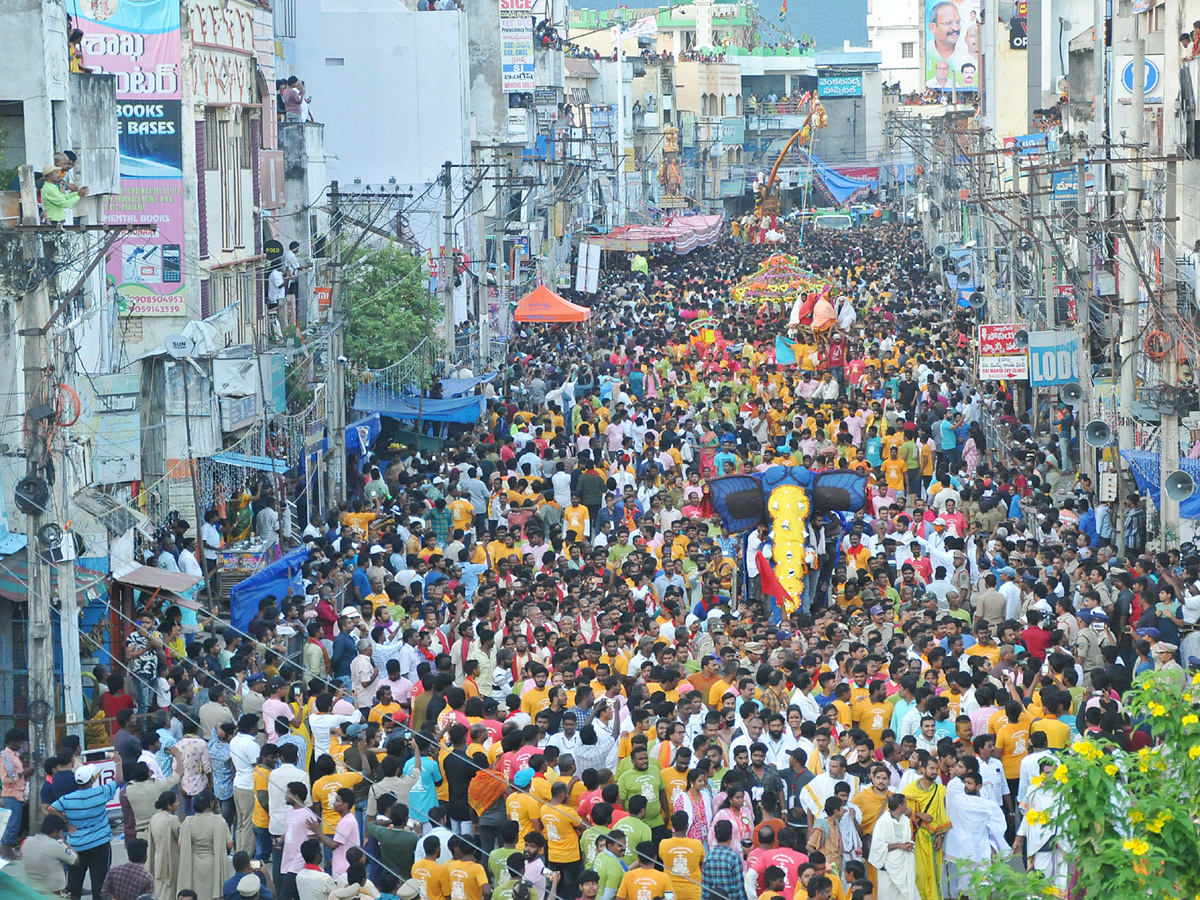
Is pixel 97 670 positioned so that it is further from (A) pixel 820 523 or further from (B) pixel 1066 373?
(B) pixel 1066 373

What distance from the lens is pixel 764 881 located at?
32.5ft

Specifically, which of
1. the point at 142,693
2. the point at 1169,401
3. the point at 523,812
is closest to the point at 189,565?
the point at 142,693

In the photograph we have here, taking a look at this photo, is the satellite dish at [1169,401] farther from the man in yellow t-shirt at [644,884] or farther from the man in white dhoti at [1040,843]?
the man in yellow t-shirt at [644,884]

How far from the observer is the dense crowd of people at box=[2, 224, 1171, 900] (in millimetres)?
10695

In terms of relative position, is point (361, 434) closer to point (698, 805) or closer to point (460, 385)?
point (460, 385)

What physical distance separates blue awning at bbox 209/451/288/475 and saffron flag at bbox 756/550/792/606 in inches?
211

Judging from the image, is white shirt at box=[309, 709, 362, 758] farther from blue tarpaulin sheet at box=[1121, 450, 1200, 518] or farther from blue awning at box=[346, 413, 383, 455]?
blue awning at box=[346, 413, 383, 455]

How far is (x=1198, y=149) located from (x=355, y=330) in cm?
1291

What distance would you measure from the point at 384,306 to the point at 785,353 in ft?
23.4

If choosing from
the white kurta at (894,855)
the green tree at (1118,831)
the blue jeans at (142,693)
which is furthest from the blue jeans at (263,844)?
the green tree at (1118,831)

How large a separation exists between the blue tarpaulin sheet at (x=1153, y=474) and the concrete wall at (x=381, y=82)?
24.6m

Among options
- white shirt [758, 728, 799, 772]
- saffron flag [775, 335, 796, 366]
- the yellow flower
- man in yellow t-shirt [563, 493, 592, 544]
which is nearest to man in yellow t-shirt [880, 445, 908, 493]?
man in yellow t-shirt [563, 493, 592, 544]

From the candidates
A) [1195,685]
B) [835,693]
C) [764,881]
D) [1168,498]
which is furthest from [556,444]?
[1195,685]

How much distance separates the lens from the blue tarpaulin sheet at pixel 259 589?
17047 millimetres
